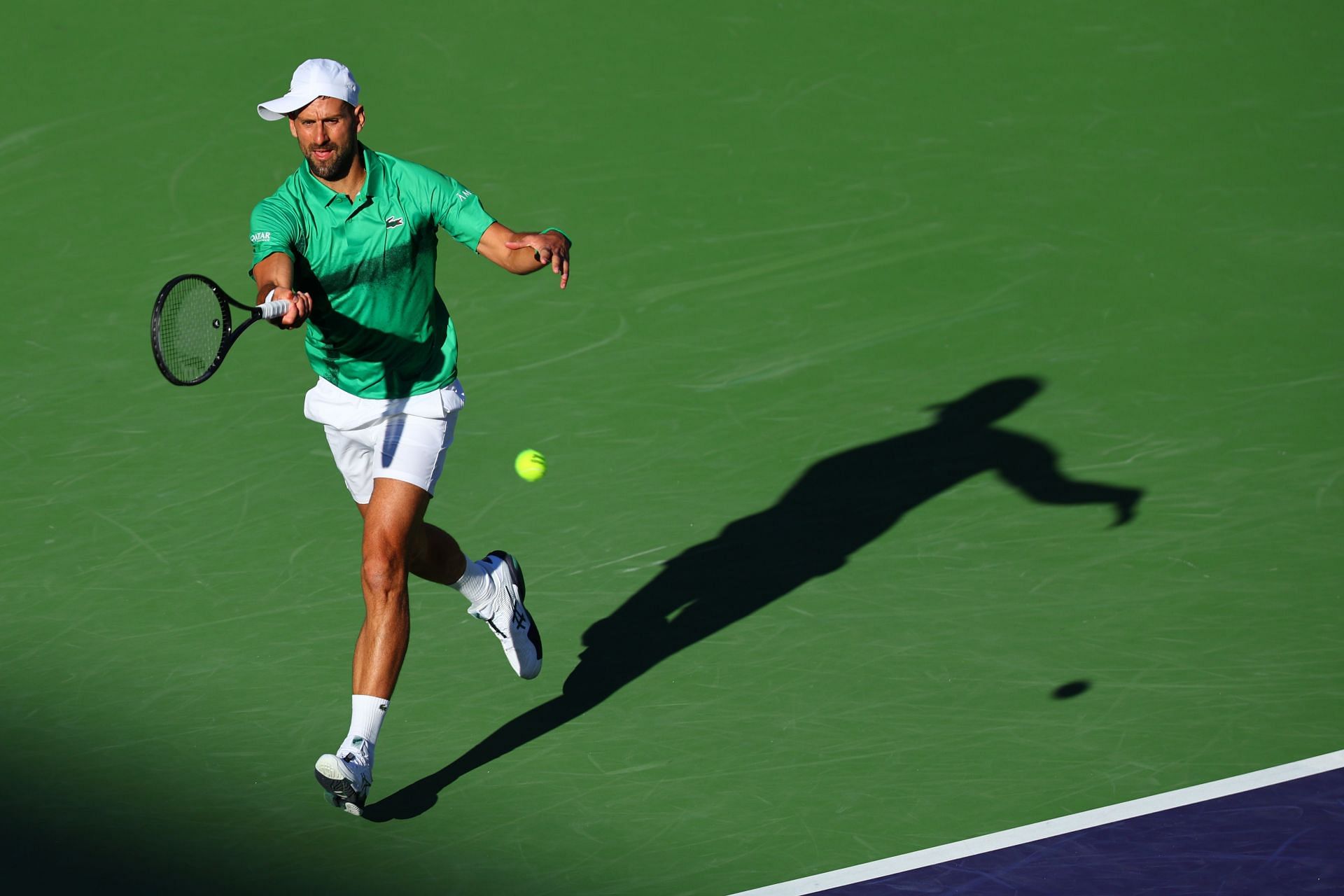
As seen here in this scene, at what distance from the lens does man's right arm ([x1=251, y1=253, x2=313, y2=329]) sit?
5.54 m

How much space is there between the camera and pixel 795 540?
7938mm

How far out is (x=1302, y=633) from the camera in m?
7.07

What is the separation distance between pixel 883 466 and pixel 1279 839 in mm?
3072

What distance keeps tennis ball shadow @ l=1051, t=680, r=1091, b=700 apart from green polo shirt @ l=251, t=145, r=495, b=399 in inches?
95.6

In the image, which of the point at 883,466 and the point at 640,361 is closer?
the point at 883,466

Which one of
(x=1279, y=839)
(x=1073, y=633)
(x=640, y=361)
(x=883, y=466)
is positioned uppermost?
(x=640, y=361)

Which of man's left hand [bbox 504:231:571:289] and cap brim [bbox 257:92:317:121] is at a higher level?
cap brim [bbox 257:92:317:121]

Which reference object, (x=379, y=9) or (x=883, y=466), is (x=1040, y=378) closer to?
(x=883, y=466)

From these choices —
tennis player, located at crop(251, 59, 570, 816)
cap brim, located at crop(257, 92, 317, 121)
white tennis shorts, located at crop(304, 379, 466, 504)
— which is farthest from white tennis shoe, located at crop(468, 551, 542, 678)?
cap brim, located at crop(257, 92, 317, 121)

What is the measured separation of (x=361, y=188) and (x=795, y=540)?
8.66 feet

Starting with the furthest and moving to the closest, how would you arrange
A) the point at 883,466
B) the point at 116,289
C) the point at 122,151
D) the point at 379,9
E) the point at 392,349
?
the point at 379,9, the point at 122,151, the point at 116,289, the point at 883,466, the point at 392,349

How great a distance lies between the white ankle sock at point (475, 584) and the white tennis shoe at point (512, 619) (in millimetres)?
14

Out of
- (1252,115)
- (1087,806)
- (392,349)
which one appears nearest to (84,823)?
(392,349)

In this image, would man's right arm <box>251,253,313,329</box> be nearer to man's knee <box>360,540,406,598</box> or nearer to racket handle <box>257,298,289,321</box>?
racket handle <box>257,298,289,321</box>
